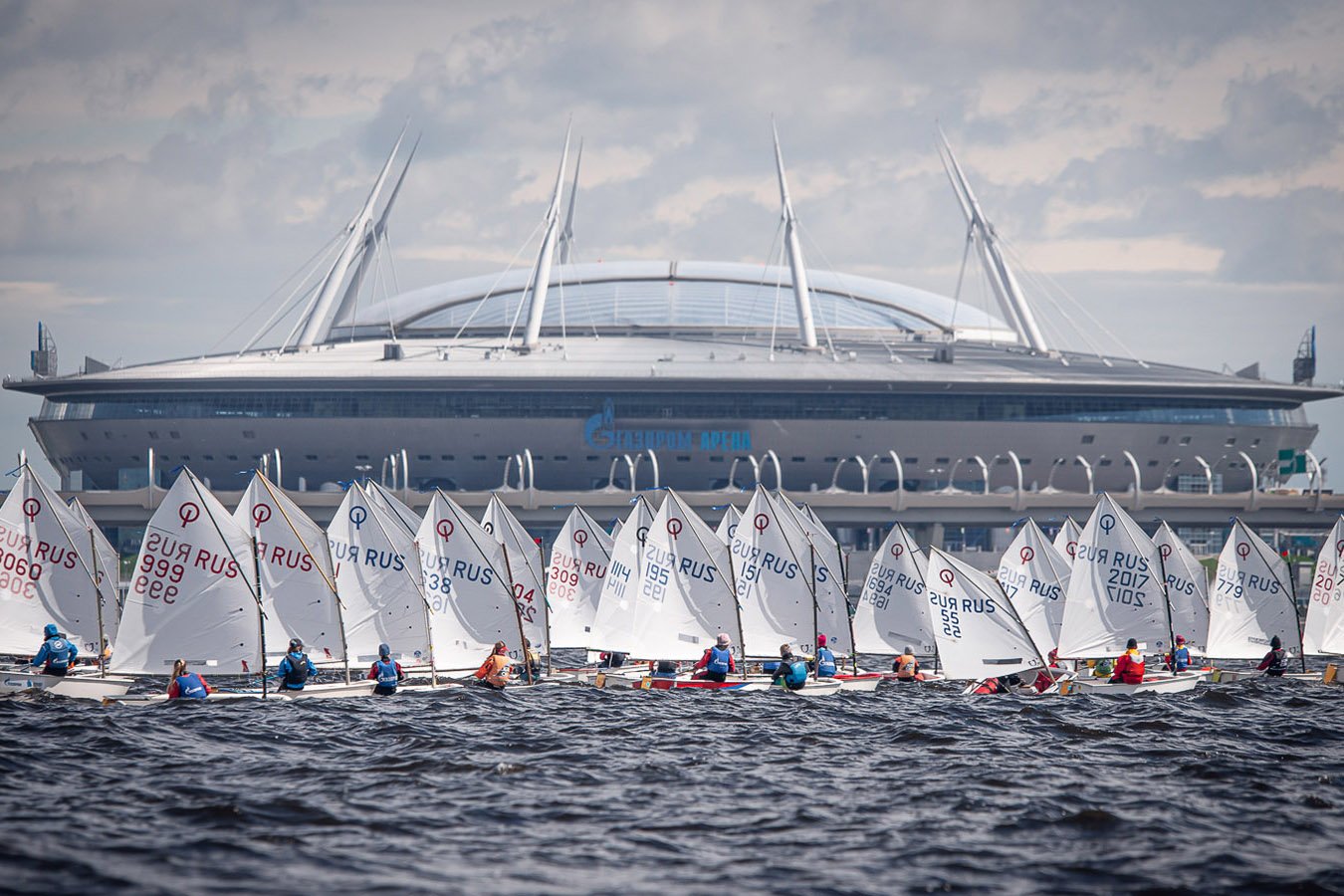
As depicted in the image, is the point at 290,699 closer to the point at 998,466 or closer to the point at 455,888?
the point at 455,888

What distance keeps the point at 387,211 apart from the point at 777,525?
327 feet

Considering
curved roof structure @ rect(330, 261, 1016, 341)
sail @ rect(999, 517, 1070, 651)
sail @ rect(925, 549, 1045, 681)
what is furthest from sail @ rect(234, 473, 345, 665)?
curved roof structure @ rect(330, 261, 1016, 341)

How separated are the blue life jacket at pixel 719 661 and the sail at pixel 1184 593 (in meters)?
19.7

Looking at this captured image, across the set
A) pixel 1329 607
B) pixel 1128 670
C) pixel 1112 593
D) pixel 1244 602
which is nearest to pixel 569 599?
pixel 1112 593

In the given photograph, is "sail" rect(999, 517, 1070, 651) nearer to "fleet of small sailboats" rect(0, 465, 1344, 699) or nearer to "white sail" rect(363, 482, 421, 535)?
"fleet of small sailboats" rect(0, 465, 1344, 699)

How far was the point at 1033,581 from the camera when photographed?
2301 inches

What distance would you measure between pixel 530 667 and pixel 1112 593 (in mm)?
18898

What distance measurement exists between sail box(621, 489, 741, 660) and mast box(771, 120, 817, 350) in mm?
87455

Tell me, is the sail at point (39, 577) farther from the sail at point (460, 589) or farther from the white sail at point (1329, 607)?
the white sail at point (1329, 607)

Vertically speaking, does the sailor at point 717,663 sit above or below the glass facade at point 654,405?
below

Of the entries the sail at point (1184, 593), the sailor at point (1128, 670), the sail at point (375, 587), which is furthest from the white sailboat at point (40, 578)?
the sail at point (1184, 593)

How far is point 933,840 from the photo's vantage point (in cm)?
2561

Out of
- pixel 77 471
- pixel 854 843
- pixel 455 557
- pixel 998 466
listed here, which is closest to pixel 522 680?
pixel 455 557

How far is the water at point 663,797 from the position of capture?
23.1m
